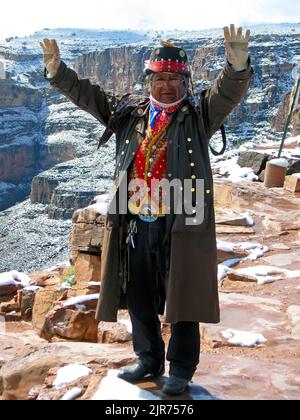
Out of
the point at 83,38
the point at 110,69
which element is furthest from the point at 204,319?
the point at 83,38

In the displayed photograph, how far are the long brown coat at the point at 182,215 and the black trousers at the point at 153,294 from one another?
59mm

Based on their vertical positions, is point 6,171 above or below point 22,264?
above

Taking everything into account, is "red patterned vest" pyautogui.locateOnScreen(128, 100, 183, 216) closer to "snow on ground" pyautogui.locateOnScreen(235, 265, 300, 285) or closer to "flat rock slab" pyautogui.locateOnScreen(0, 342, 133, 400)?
"flat rock slab" pyautogui.locateOnScreen(0, 342, 133, 400)

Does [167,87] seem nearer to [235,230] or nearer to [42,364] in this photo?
[42,364]

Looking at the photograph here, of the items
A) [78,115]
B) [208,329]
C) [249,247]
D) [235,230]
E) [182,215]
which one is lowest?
[208,329]

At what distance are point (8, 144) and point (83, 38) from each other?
162 ft

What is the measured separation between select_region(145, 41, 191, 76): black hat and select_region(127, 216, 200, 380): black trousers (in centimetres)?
72

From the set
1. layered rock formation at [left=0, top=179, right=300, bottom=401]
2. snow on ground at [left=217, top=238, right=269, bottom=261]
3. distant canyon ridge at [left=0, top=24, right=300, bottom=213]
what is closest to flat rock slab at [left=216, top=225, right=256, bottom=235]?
layered rock formation at [left=0, top=179, right=300, bottom=401]

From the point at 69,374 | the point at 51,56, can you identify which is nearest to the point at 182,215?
the point at 51,56

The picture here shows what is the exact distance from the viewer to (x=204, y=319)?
2906 millimetres

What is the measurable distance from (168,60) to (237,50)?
1.26ft

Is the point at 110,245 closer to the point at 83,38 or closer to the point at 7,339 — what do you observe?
the point at 7,339

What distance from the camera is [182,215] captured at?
2898 mm

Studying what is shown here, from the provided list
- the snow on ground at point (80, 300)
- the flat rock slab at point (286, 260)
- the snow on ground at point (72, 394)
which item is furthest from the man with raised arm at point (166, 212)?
the flat rock slab at point (286, 260)
